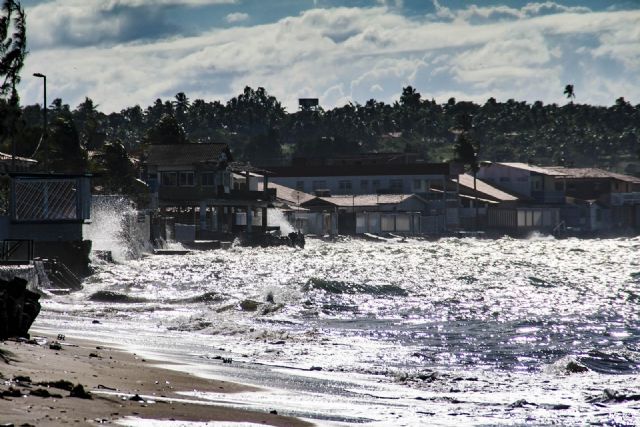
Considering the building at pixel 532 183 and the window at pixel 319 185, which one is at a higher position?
the building at pixel 532 183

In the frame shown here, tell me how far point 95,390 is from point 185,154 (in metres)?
83.7

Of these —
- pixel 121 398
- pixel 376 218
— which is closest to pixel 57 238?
pixel 121 398

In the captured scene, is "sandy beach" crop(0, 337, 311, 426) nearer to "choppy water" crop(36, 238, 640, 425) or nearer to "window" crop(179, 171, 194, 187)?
"choppy water" crop(36, 238, 640, 425)

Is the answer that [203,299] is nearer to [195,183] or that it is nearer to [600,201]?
[195,183]

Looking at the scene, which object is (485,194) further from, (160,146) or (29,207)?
(29,207)

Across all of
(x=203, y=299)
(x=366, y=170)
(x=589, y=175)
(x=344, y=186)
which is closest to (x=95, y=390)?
(x=203, y=299)

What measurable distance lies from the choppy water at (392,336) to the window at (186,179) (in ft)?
128

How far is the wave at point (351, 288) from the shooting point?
148 feet

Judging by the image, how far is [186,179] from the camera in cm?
9831

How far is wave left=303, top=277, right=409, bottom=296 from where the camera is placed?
45062mm

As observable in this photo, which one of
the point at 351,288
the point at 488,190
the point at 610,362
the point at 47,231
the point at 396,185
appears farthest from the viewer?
the point at 488,190

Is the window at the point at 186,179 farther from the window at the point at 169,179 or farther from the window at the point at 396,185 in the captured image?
the window at the point at 396,185

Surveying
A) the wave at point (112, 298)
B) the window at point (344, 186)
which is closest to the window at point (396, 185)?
the window at point (344, 186)

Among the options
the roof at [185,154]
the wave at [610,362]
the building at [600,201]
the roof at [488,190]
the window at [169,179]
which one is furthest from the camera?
the building at [600,201]
